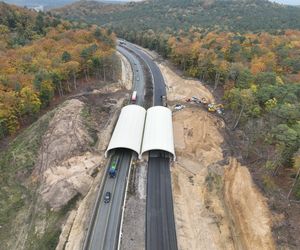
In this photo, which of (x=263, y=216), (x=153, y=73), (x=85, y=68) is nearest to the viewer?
(x=263, y=216)

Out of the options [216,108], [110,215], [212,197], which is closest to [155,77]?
[216,108]

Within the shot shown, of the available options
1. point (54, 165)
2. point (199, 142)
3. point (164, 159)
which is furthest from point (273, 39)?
point (54, 165)

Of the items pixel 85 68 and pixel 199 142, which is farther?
pixel 85 68

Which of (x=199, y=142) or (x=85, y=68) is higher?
(x=85, y=68)

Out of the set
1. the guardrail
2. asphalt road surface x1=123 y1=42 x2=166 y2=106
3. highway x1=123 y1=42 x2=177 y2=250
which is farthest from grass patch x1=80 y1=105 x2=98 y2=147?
asphalt road surface x1=123 y1=42 x2=166 y2=106

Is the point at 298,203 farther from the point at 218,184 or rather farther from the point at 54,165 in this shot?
the point at 54,165

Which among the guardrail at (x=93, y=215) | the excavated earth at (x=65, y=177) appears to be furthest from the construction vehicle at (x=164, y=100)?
the guardrail at (x=93, y=215)

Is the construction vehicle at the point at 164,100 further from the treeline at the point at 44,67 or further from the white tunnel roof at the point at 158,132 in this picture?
the treeline at the point at 44,67
